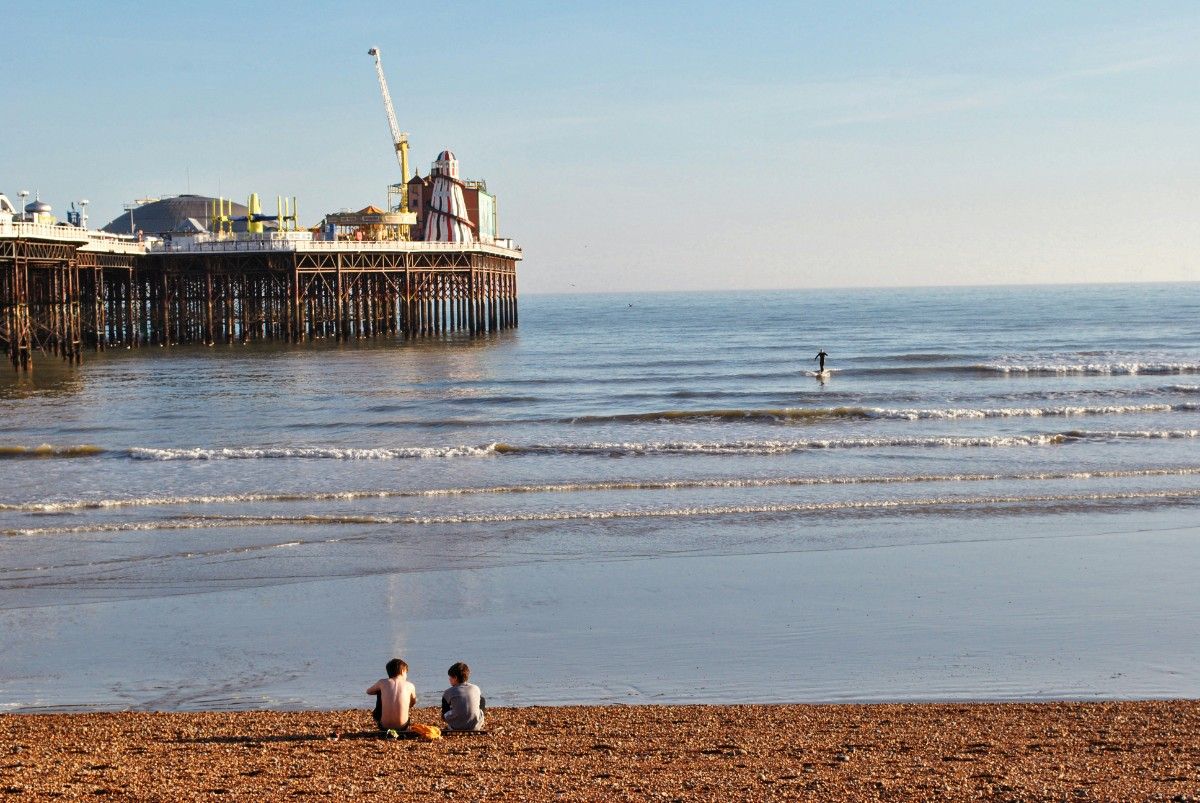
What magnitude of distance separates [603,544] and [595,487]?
14.6ft

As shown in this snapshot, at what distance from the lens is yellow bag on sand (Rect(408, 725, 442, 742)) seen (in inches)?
333

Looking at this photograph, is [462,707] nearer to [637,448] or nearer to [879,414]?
[637,448]

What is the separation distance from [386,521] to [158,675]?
23.7 ft

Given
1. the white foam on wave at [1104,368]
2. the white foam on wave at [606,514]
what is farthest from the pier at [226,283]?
the white foam on wave at [606,514]

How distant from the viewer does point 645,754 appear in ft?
26.1

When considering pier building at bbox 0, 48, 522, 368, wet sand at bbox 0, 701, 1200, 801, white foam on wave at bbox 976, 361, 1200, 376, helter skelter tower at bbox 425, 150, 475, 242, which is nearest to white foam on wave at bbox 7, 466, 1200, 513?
wet sand at bbox 0, 701, 1200, 801

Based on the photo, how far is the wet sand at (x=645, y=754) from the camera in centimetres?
718

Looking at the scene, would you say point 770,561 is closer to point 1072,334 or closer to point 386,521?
point 386,521

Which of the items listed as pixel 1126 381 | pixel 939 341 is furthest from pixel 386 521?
pixel 939 341

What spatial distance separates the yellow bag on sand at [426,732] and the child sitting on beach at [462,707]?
0.47 ft

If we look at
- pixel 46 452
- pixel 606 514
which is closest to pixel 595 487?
pixel 606 514

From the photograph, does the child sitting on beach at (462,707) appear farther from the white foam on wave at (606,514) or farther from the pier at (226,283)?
the pier at (226,283)

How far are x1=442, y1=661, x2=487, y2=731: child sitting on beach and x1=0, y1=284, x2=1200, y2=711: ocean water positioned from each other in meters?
1.09

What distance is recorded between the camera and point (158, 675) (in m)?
10.4
